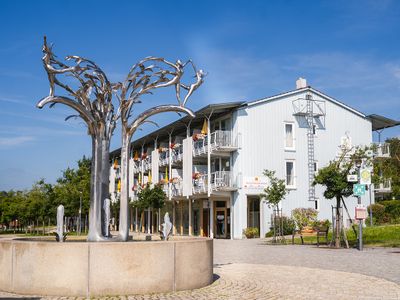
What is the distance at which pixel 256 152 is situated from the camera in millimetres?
36250

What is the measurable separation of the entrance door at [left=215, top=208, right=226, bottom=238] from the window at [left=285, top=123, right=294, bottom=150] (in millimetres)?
6498

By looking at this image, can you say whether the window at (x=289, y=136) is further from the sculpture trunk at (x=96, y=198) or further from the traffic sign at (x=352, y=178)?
the sculpture trunk at (x=96, y=198)

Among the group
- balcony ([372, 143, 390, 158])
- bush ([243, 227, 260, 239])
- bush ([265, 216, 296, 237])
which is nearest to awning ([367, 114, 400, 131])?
balcony ([372, 143, 390, 158])

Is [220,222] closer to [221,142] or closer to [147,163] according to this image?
[221,142]

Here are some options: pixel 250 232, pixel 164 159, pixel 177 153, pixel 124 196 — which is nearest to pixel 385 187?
pixel 250 232

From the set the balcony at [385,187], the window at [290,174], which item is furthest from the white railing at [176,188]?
the balcony at [385,187]

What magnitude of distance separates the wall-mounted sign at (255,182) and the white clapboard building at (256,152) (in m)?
0.05

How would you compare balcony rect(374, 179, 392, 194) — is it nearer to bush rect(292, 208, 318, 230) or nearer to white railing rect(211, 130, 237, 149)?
bush rect(292, 208, 318, 230)

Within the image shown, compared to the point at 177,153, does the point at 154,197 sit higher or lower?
lower

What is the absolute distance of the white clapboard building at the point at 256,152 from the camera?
3572 centimetres

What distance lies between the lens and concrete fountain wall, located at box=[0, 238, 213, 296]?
30.5ft

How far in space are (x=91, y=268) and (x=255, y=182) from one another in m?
27.3

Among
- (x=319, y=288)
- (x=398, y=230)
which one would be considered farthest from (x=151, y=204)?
(x=319, y=288)

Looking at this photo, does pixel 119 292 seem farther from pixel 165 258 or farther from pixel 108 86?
pixel 108 86
